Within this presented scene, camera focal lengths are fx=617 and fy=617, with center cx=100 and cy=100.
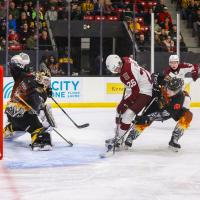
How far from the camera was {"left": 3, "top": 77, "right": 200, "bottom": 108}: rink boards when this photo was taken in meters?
11.2

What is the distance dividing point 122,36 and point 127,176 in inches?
313

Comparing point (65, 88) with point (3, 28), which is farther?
point (65, 88)

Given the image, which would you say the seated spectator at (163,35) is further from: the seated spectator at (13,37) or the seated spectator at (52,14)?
the seated spectator at (13,37)

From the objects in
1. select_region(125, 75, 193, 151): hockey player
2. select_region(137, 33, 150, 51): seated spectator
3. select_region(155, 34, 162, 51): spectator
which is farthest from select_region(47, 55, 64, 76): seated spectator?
select_region(125, 75, 193, 151): hockey player

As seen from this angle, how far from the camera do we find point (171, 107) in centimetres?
619

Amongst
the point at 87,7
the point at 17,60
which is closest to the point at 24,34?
the point at 87,7

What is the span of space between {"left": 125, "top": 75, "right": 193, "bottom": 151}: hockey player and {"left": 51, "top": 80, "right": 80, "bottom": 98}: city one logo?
5069 millimetres

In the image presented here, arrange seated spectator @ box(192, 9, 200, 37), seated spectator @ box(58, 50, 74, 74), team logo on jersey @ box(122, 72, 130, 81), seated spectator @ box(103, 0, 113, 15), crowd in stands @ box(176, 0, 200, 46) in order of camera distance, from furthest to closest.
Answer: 1. crowd in stands @ box(176, 0, 200, 46)
2. seated spectator @ box(192, 9, 200, 37)
3. seated spectator @ box(103, 0, 113, 15)
4. seated spectator @ box(58, 50, 74, 74)
5. team logo on jersey @ box(122, 72, 130, 81)

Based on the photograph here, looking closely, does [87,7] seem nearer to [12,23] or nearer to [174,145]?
[12,23]

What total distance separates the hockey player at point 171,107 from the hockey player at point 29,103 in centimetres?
86

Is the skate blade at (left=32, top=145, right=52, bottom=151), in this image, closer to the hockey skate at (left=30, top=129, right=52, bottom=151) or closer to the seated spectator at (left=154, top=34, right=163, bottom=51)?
the hockey skate at (left=30, top=129, right=52, bottom=151)

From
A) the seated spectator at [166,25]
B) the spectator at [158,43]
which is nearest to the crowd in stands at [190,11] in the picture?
the seated spectator at [166,25]

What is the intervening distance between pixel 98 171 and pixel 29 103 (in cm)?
148

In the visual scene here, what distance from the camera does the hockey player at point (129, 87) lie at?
5941 millimetres
